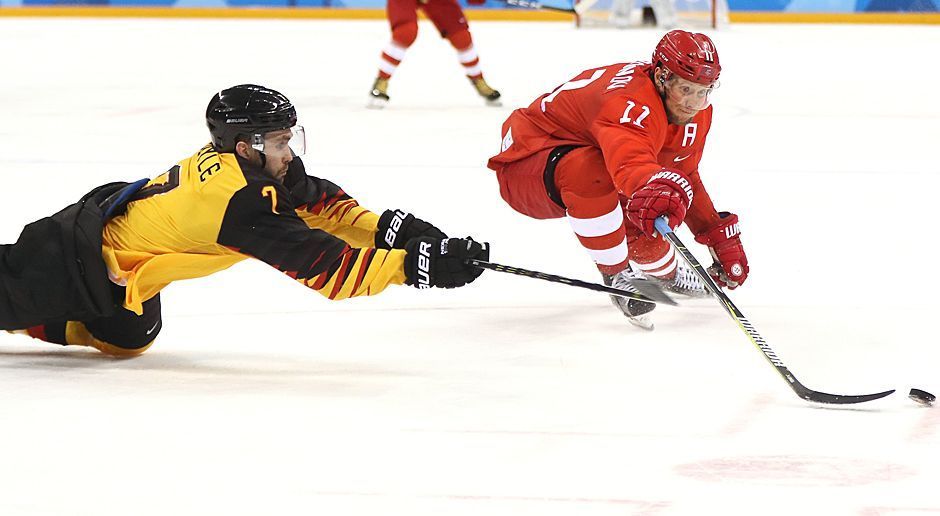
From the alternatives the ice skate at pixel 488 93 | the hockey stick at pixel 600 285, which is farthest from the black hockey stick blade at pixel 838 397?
the ice skate at pixel 488 93

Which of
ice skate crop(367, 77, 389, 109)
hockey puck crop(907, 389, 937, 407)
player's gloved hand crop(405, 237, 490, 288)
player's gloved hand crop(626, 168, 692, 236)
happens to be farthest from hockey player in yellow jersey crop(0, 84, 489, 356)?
ice skate crop(367, 77, 389, 109)

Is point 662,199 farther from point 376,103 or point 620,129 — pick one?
point 376,103

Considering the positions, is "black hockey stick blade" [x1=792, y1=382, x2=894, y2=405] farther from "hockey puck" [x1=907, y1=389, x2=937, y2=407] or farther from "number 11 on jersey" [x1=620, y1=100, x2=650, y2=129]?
"number 11 on jersey" [x1=620, y1=100, x2=650, y2=129]

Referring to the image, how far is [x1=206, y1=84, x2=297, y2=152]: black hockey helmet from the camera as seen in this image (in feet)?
8.70

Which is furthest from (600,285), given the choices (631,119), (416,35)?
(416,35)

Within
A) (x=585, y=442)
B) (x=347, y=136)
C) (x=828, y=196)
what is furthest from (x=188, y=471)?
(x=347, y=136)

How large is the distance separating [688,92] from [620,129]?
0.19 metres

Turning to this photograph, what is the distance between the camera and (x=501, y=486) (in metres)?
2.10

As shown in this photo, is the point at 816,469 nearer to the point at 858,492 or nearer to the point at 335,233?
the point at 858,492

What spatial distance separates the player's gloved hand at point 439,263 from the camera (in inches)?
102

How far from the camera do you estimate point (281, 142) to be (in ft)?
8.86

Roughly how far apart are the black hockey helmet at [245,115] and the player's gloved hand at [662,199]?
2.44 feet

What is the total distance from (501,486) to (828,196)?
2.95 meters

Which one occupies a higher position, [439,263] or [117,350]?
[439,263]
